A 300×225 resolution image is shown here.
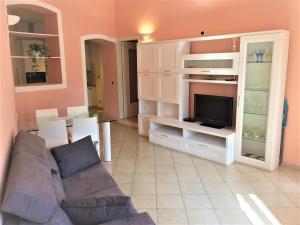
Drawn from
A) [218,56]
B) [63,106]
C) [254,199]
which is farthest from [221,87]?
[63,106]

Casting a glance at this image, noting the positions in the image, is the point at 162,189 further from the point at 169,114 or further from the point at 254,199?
the point at 169,114

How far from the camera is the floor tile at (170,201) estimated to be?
3.00 metres

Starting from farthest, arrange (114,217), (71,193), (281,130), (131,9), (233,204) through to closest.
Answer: (131,9), (281,130), (233,204), (71,193), (114,217)

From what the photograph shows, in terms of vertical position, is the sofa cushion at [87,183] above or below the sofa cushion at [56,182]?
below

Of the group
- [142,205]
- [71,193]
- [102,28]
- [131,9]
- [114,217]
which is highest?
[131,9]

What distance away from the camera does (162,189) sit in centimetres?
341

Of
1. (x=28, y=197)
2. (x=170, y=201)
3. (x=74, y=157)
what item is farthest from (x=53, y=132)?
(x=28, y=197)

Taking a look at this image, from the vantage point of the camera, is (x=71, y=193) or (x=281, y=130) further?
(x=281, y=130)

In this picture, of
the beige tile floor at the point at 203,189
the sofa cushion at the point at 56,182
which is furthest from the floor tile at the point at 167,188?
the sofa cushion at the point at 56,182

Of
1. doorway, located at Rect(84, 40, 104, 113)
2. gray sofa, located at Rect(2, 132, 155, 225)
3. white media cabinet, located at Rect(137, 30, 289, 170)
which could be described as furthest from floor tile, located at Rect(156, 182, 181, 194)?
doorway, located at Rect(84, 40, 104, 113)

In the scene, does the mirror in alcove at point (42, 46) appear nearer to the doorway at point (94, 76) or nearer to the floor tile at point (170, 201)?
the doorway at point (94, 76)

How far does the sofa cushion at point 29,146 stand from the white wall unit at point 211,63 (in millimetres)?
2969

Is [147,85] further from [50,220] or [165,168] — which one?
[50,220]

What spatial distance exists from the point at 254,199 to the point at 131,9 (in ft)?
16.9
